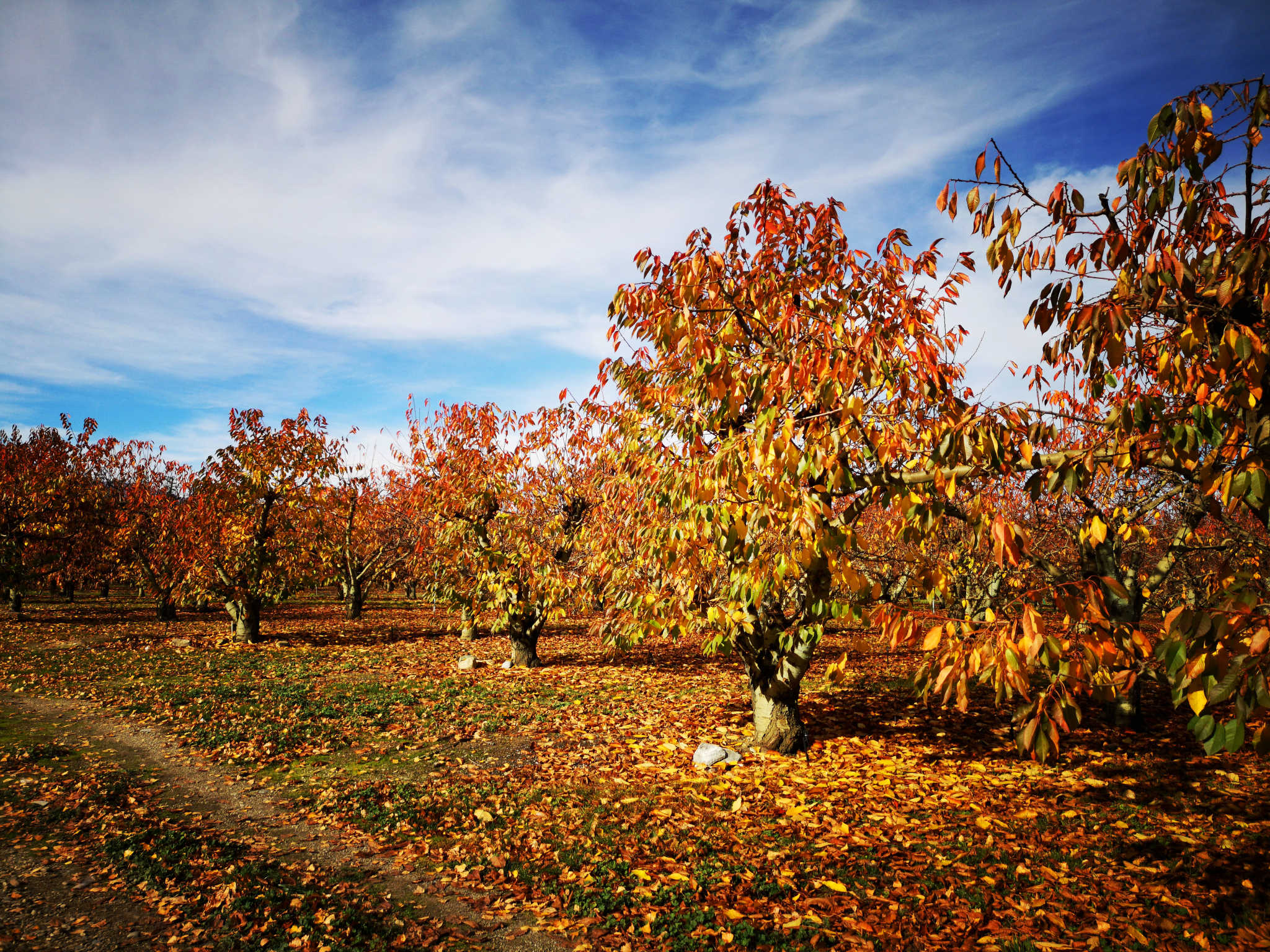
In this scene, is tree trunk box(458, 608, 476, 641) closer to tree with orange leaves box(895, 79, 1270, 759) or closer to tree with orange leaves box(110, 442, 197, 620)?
tree with orange leaves box(110, 442, 197, 620)

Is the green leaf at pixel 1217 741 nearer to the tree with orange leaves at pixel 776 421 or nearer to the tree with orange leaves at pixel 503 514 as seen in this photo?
the tree with orange leaves at pixel 776 421

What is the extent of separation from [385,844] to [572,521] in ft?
33.4

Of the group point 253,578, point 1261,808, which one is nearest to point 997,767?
point 1261,808

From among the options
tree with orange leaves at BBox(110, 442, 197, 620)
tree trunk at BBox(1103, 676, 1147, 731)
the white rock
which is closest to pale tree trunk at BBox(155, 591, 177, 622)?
tree with orange leaves at BBox(110, 442, 197, 620)

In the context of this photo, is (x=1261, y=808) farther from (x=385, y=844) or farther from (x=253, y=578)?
(x=253, y=578)

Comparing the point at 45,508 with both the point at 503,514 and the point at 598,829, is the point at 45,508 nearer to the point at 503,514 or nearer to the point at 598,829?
the point at 503,514

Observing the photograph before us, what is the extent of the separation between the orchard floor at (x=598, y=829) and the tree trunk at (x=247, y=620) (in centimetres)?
749

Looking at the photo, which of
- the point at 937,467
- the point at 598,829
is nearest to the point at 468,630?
the point at 598,829

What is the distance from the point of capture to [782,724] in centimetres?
894

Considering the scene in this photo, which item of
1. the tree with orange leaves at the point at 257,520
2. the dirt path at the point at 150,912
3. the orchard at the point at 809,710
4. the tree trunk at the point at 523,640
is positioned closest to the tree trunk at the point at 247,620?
the tree with orange leaves at the point at 257,520

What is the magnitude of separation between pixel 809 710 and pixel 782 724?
2740mm

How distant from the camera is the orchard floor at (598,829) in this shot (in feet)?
15.7

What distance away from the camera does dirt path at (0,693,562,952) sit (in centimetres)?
473

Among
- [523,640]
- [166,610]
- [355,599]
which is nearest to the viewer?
[523,640]
